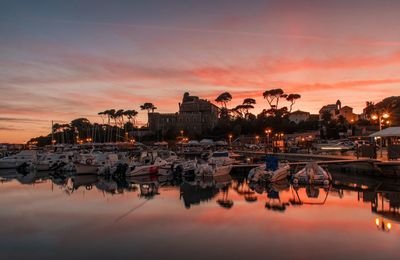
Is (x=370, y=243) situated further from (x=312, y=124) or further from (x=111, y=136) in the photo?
(x=111, y=136)

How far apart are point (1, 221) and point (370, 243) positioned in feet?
55.6

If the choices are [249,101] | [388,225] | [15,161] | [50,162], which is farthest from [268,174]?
→ [249,101]

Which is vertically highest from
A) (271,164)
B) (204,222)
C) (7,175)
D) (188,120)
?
(188,120)

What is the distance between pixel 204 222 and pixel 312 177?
14.8 meters

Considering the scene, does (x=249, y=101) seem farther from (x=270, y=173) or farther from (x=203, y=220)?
(x=203, y=220)

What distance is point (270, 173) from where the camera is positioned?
33.3 metres

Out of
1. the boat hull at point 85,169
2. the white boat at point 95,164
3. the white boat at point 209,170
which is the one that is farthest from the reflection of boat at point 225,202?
the boat hull at point 85,169

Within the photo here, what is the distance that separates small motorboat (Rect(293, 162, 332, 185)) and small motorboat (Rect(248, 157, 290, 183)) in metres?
1.93

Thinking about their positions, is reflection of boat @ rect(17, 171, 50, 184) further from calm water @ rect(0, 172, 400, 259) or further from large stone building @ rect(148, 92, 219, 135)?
large stone building @ rect(148, 92, 219, 135)

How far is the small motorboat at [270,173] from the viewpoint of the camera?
33.2 metres

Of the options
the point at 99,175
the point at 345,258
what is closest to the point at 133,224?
the point at 345,258

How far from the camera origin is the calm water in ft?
46.4

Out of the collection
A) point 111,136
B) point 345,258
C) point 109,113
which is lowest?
point 345,258

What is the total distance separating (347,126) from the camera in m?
92.3
